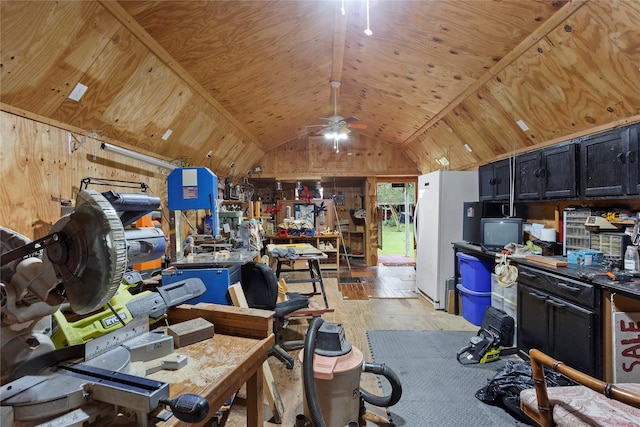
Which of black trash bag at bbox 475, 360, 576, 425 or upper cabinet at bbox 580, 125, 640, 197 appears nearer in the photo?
black trash bag at bbox 475, 360, 576, 425

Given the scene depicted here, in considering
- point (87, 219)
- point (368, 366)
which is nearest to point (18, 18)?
point (87, 219)

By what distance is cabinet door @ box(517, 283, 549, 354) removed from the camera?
2406mm

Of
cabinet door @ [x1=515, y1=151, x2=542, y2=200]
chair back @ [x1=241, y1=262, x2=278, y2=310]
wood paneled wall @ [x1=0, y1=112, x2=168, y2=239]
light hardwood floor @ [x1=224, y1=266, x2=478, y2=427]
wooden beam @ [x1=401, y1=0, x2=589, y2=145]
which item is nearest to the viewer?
wood paneled wall @ [x1=0, y1=112, x2=168, y2=239]

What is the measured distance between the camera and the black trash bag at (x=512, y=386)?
1.98 m

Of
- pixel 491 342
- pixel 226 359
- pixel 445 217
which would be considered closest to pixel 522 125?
pixel 445 217

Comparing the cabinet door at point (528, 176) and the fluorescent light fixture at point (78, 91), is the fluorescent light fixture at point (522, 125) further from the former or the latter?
the fluorescent light fixture at point (78, 91)

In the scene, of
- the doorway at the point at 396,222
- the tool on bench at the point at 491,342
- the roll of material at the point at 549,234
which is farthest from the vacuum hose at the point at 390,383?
the doorway at the point at 396,222

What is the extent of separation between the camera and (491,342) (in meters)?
2.69

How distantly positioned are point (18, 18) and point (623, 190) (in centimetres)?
369

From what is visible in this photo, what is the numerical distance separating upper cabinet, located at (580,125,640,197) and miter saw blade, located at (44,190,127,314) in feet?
9.69

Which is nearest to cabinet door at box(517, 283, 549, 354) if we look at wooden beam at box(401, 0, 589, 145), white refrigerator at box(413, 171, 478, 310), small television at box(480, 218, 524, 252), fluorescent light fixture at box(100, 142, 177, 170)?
small television at box(480, 218, 524, 252)

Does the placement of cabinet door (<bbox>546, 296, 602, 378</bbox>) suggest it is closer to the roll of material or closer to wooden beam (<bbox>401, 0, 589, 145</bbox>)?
the roll of material

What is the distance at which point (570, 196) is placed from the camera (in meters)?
2.66

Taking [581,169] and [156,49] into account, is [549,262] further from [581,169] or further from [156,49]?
[156,49]
